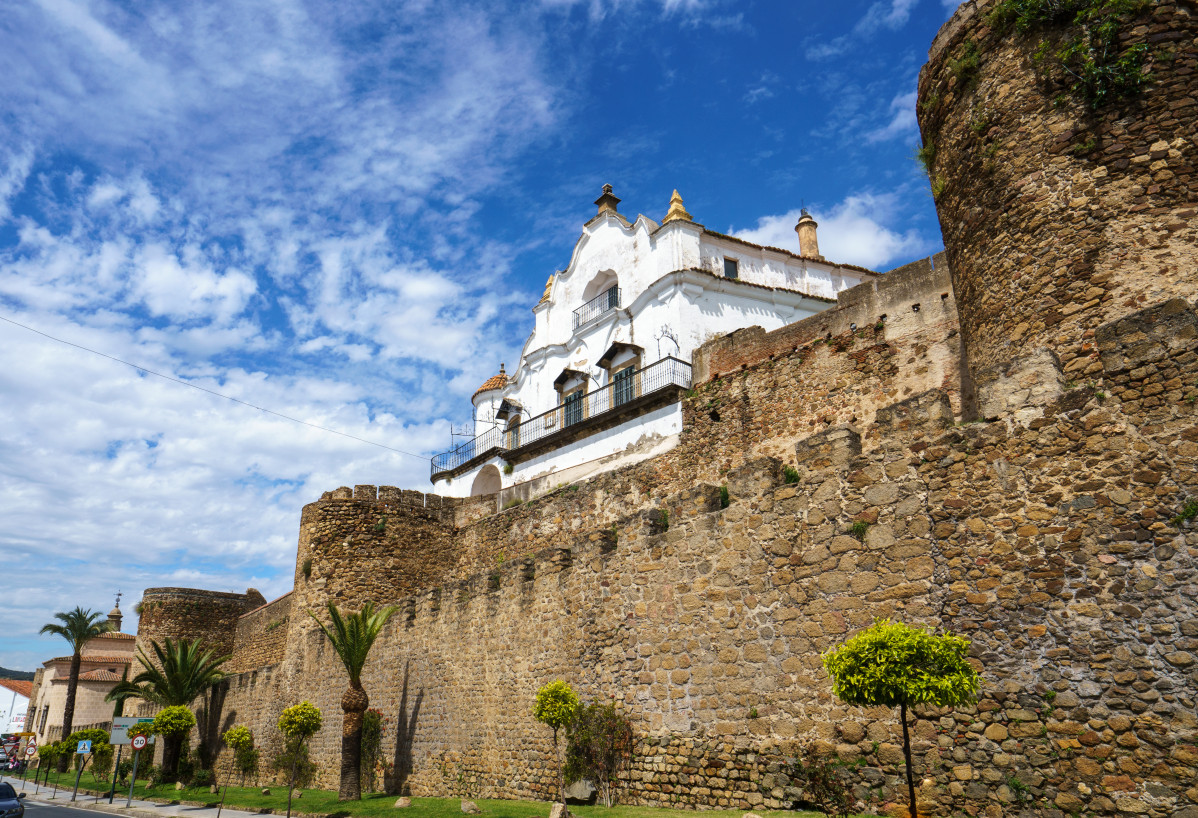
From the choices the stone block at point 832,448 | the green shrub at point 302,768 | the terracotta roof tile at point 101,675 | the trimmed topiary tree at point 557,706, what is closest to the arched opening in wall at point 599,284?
the green shrub at point 302,768

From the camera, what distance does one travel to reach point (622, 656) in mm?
11430

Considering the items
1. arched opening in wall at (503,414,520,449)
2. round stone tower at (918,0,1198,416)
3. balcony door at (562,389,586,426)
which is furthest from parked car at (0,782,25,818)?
arched opening in wall at (503,414,520,449)

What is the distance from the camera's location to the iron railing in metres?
27.7

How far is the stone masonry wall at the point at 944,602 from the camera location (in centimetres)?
632

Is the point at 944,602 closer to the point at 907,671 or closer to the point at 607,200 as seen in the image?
the point at 907,671

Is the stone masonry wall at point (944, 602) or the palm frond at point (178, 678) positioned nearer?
the stone masonry wall at point (944, 602)

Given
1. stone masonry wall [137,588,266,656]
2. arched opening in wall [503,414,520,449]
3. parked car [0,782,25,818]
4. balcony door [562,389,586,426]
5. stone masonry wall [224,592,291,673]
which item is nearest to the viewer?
parked car [0,782,25,818]

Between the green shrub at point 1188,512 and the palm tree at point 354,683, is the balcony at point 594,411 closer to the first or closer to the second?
the palm tree at point 354,683

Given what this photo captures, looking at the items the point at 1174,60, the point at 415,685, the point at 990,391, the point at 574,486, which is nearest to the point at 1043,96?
the point at 1174,60

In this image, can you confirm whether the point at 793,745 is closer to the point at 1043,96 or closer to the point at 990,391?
the point at 990,391

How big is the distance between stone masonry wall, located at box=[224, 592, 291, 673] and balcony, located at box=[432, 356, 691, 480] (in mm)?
8631

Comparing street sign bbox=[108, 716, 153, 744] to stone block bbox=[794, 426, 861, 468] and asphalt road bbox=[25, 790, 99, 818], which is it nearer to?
asphalt road bbox=[25, 790, 99, 818]

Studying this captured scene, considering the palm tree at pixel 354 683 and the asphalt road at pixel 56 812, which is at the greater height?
the palm tree at pixel 354 683

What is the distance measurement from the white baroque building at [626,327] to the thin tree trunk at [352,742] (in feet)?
25.5
